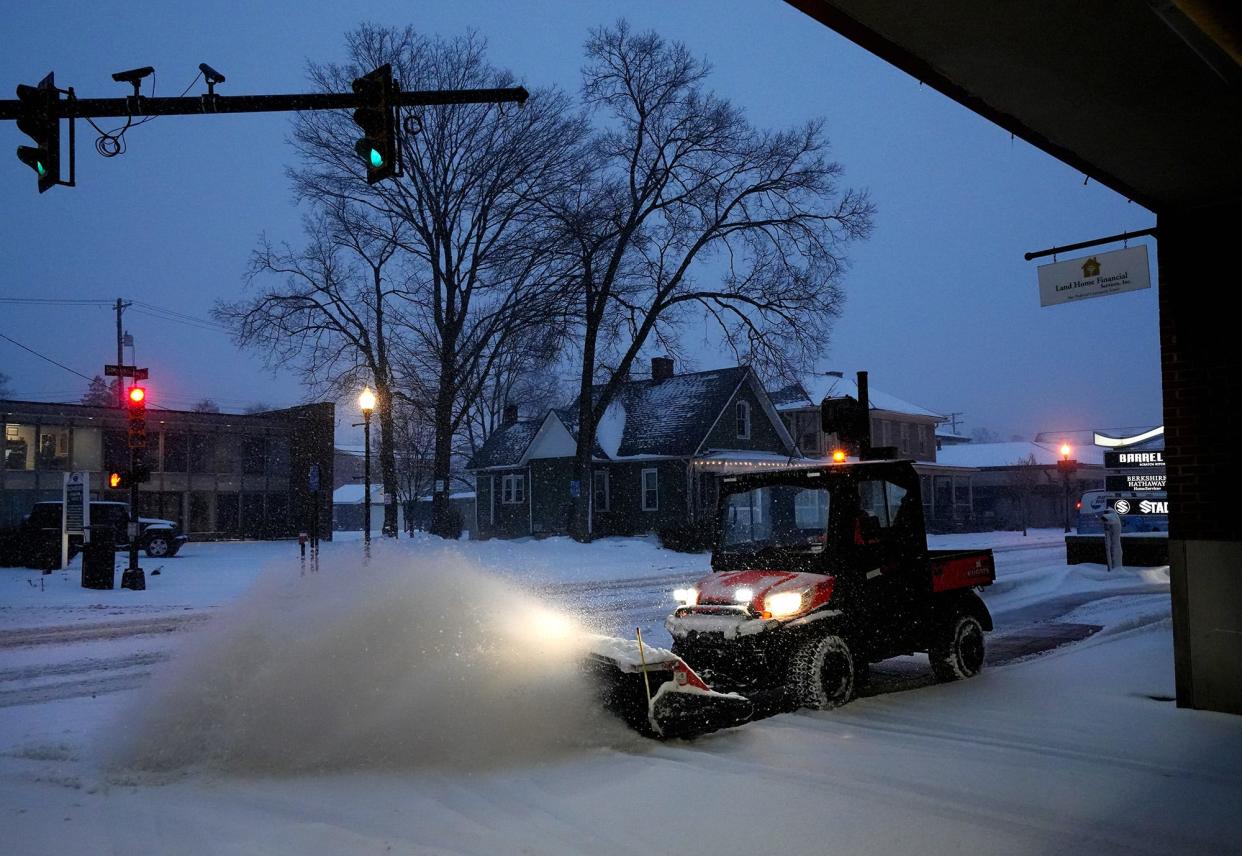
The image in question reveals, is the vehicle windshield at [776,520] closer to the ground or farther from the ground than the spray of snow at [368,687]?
farther from the ground

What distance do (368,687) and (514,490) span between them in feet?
140

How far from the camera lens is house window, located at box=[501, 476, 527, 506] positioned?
48438mm

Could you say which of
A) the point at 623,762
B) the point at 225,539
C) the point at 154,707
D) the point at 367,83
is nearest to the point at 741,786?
the point at 623,762

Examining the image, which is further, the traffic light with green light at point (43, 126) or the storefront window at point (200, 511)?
the storefront window at point (200, 511)

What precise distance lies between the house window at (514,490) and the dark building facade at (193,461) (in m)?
8.92

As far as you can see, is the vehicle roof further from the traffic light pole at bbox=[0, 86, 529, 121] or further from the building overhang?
the traffic light pole at bbox=[0, 86, 529, 121]

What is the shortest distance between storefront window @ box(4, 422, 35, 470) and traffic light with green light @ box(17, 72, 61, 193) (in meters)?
35.8

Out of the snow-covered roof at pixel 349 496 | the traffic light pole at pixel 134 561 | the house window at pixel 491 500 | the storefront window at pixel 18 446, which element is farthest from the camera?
the snow-covered roof at pixel 349 496

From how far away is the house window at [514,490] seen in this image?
4844 centimetres

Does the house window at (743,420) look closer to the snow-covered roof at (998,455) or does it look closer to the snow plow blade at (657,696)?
the snow-covered roof at (998,455)

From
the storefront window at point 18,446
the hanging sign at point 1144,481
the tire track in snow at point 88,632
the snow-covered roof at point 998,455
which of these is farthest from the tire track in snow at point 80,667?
the snow-covered roof at point 998,455

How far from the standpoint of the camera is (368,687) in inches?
252

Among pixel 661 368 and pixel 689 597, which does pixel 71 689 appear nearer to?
pixel 689 597

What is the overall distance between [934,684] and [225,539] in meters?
43.3
